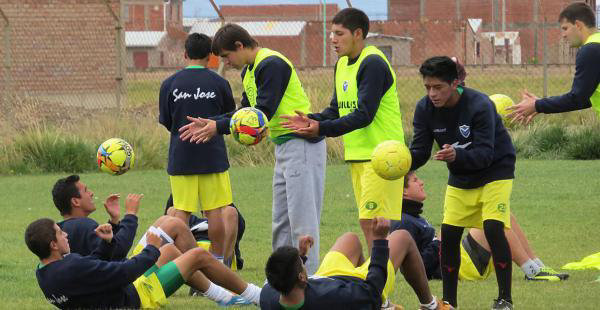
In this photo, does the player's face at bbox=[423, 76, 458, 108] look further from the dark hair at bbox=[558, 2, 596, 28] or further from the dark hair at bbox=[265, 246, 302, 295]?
the dark hair at bbox=[558, 2, 596, 28]

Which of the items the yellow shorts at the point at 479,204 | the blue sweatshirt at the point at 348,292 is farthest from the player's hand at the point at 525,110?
the blue sweatshirt at the point at 348,292

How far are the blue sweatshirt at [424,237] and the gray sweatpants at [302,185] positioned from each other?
2.61 feet

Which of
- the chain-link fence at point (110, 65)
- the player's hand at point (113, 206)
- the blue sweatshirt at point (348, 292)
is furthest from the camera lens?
the chain-link fence at point (110, 65)

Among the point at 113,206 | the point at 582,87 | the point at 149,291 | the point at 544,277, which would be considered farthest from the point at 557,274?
the point at 113,206

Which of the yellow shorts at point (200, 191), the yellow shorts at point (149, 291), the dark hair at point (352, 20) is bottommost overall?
the yellow shorts at point (149, 291)

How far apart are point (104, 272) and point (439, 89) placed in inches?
92.2

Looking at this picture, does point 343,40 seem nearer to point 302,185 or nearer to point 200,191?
point 302,185

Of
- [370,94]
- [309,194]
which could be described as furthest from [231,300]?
[370,94]

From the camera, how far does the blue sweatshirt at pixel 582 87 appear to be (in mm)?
7441

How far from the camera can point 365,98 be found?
7.26 meters

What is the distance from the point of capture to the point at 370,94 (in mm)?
7273

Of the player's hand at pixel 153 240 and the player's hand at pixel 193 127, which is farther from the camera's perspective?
the player's hand at pixel 193 127

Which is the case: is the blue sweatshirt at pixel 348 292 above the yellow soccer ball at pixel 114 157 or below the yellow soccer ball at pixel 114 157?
below

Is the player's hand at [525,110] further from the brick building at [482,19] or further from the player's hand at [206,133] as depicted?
the brick building at [482,19]
